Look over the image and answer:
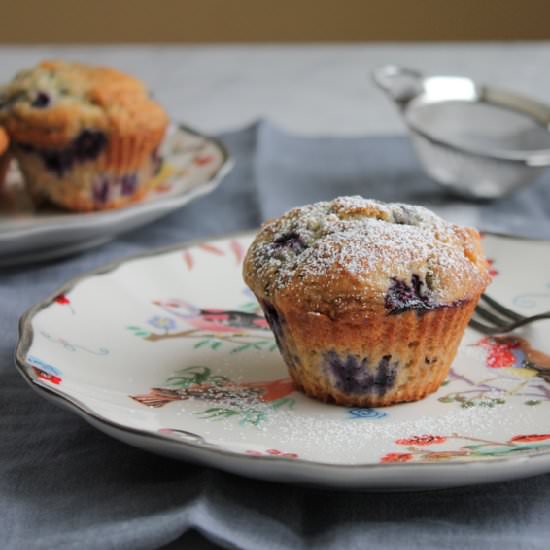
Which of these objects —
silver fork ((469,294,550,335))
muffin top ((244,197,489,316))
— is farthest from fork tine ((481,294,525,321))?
muffin top ((244,197,489,316))

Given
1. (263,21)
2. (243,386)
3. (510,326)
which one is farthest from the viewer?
(263,21)

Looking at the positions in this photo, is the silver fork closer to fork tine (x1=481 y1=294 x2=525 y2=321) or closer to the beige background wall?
fork tine (x1=481 y1=294 x2=525 y2=321)

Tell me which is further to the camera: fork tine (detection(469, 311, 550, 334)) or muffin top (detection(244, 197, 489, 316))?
fork tine (detection(469, 311, 550, 334))

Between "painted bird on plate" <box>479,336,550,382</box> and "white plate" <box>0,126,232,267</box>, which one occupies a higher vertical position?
"painted bird on plate" <box>479,336,550,382</box>

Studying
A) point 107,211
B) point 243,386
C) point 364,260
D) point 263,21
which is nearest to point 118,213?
point 107,211

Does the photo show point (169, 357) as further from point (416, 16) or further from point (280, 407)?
point (416, 16)

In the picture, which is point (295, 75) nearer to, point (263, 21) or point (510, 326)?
point (263, 21)

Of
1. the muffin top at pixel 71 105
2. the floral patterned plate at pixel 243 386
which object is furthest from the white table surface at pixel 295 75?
the floral patterned plate at pixel 243 386

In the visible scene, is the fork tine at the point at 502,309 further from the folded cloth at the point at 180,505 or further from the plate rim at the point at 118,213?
the plate rim at the point at 118,213
